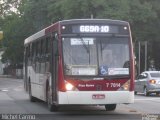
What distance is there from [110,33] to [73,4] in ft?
140

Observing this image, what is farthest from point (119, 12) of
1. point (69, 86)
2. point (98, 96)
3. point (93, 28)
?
point (69, 86)

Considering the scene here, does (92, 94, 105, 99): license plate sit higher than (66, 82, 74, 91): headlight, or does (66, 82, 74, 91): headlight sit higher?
(66, 82, 74, 91): headlight

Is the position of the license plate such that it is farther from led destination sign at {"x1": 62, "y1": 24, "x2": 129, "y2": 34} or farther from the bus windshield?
led destination sign at {"x1": 62, "y1": 24, "x2": 129, "y2": 34}

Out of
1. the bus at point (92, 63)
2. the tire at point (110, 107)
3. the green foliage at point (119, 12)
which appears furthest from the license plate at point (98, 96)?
the green foliage at point (119, 12)

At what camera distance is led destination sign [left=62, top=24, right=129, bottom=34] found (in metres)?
18.3

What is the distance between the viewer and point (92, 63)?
1783 cm

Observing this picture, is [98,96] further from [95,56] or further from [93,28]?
[93,28]

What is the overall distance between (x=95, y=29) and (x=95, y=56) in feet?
3.27

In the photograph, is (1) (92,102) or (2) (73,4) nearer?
(1) (92,102)

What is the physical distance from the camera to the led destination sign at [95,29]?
18266 mm

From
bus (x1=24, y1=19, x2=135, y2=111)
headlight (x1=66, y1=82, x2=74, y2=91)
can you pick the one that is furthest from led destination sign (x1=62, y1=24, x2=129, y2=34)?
headlight (x1=66, y1=82, x2=74, y2=91)

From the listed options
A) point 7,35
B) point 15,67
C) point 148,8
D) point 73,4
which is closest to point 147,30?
point 148,8

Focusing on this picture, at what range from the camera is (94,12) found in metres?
60.7

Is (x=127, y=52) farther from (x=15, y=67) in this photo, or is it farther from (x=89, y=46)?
(x=15, y=67)
